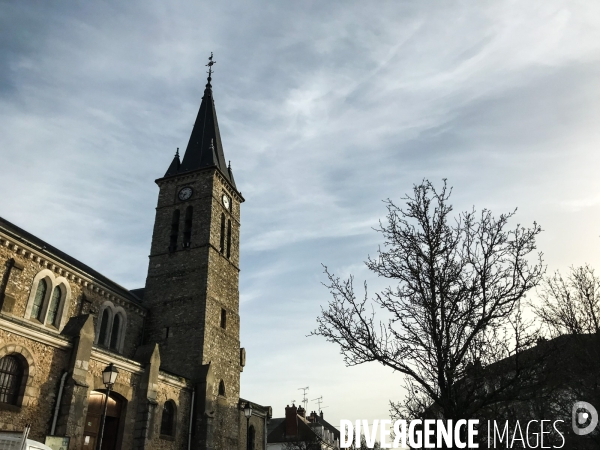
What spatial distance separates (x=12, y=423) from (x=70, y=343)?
318 cm

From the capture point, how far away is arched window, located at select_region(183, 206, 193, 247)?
30553 millimetres

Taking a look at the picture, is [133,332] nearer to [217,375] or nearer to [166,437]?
[217,375]

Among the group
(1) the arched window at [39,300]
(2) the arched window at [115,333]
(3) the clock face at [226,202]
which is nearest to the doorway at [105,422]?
(1) the arched window at [39,300]

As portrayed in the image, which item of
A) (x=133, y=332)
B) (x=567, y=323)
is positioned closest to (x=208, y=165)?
(x=133, y=332)

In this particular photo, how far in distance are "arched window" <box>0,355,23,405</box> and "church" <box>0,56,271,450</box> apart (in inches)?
1.3

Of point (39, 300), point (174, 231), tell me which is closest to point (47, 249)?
point (39, 300)

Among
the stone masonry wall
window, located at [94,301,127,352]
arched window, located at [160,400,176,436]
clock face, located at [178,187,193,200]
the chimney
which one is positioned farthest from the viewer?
the chimney

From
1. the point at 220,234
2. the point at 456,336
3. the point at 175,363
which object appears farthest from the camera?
the point at 220,234

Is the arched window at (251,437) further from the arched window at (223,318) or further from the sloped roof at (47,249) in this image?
the sloped roof at (47,249)

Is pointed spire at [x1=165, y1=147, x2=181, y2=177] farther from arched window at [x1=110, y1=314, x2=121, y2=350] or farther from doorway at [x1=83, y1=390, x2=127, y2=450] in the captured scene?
doorway at [x1=83, y1=390, x2=127, y2=450]

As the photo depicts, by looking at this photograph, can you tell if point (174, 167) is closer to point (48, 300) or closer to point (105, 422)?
point (48, 300)

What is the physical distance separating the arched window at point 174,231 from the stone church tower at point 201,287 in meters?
0.07

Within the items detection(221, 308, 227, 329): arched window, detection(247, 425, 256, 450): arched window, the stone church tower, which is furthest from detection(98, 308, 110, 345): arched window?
detection(247, 425, 256, 450): arched window

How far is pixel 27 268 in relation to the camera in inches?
829
